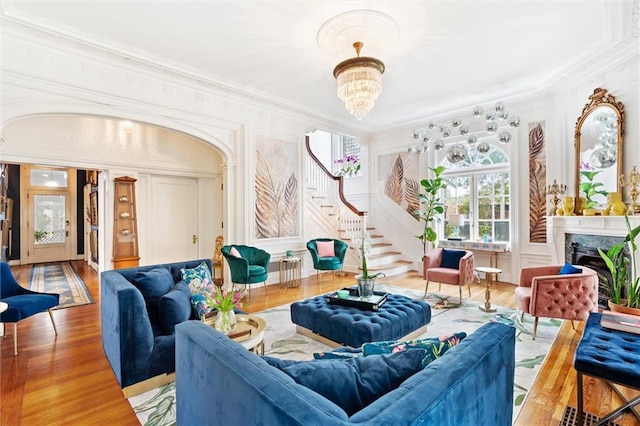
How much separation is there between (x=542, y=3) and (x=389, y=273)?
16.5 feet

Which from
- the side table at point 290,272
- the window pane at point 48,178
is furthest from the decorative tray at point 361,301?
the window pane at point 48,178

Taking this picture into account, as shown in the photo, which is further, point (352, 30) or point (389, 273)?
point (389, 273)

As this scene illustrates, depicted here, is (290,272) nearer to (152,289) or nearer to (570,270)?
(152,289)

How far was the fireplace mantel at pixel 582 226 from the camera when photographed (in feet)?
13.3

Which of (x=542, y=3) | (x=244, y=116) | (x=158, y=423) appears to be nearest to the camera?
(x=158, y=423)

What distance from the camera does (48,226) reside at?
9383 millimetres

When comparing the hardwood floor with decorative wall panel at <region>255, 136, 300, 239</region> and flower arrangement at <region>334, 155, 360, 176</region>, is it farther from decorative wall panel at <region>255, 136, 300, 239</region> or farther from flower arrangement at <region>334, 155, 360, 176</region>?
flower arrangement at <region>334, 155, 360, 176</region>

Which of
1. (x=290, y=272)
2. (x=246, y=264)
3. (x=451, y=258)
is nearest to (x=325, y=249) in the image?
(x=290, y=272)

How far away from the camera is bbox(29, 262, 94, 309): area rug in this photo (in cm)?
512

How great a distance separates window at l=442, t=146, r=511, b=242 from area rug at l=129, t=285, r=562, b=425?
7.24 ft

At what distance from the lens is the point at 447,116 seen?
664 centimetres

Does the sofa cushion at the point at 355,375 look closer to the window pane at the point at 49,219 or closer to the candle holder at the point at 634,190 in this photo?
the candle holder at the point at 634,190

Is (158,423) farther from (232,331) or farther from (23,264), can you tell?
(23,264)

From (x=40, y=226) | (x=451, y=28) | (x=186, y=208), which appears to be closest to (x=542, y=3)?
(x=451, y=28)
